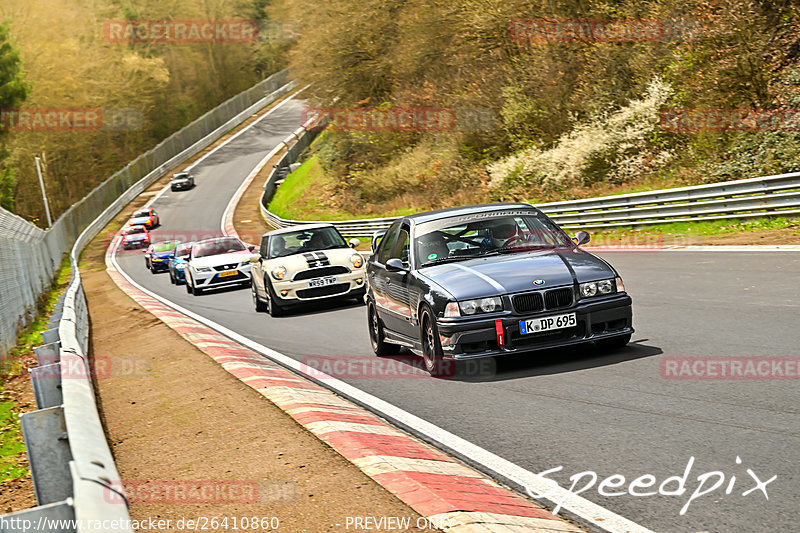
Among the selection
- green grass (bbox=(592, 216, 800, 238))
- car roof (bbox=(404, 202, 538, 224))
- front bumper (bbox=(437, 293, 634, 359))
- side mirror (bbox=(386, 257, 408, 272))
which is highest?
car roof (bbox=(404, 202, 538, 224))

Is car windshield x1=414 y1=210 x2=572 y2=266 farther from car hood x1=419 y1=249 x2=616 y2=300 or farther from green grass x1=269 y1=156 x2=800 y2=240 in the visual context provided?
green grass x1=269 y1=156 x2=800 y2=240

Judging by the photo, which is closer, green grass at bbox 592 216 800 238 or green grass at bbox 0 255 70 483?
green grass at bbox 0 255 70 483

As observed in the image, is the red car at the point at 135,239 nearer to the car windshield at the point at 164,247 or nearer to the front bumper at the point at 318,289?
the car windshield at the point at 164,247

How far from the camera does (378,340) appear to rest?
10.8 metres

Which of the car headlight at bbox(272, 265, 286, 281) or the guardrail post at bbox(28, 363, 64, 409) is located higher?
the guardrail post at bbox(28, 363, 64, 409)

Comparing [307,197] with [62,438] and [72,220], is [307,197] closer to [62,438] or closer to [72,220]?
A: [72,220]

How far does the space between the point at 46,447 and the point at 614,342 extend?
19.6ft

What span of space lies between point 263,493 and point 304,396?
3.01 meters

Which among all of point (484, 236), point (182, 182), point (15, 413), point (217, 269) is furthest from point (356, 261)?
point (182, 182)

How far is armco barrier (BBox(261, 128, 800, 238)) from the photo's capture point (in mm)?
17953

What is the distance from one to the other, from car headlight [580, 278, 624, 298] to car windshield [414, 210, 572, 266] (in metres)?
1.11

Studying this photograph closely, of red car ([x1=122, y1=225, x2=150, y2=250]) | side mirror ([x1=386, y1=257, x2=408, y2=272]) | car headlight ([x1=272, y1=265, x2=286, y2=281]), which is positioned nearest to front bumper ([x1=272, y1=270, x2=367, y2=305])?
car headlight ([x1=272, y1=265, x2=286, y2=281])

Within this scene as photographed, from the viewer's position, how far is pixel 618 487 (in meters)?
5.05

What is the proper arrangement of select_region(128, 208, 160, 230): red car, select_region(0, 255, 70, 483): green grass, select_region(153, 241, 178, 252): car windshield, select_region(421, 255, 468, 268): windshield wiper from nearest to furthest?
select_region(0, 255, 70, 483): green grass
select_region(421, 255, 468, 268): windshield wiper
select_region(153, 241, 178, 252): car windshield
select_region(128, 208, 160, 230): red car
